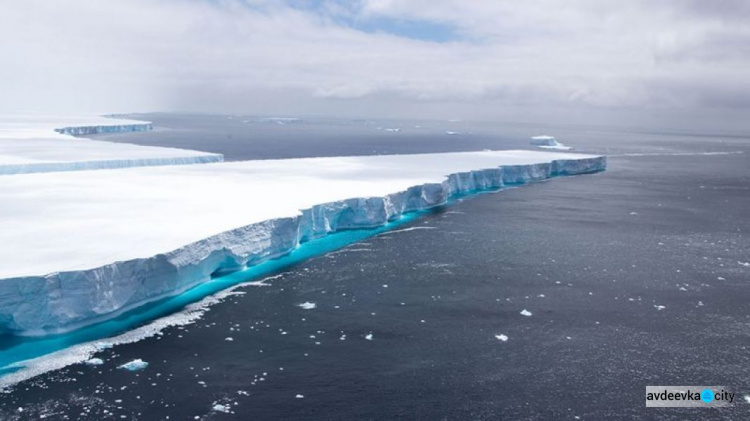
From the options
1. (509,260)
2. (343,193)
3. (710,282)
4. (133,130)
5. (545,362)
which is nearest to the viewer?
(545,362)

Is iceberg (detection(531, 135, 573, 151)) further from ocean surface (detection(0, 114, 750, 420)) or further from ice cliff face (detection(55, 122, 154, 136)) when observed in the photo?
ice cliff face (detection(55, 122, 154, 136))

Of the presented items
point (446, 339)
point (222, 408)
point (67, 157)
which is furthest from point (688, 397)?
point (67, 157)

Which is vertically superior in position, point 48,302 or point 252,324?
point 48,302

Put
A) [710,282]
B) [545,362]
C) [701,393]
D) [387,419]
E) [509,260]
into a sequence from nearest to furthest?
[387,419], [701,393], [545,362], [710,282], [509,260]

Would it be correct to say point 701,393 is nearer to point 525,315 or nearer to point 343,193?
point 525,315

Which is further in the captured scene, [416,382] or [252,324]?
A: [252,324]

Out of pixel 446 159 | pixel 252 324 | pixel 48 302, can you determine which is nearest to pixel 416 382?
pixel 252 324

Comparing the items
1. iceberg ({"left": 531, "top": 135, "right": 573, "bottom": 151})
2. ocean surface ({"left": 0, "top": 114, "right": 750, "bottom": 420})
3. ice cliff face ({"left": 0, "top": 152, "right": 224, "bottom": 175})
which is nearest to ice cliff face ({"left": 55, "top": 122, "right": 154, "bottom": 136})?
ice cliff face ({"left": 0, "top": 152, "right": 224, "bottom": 175})
